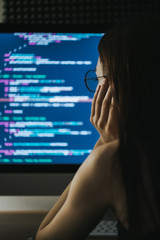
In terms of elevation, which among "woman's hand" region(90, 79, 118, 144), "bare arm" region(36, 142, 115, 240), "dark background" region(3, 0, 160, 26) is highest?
"dark background" region(3, 0, 160, 26)

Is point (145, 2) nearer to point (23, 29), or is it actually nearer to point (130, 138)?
point (23, 29)

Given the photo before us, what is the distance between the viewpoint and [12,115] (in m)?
0.91

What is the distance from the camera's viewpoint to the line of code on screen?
0.91 meters

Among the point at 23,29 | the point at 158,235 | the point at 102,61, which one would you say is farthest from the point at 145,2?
the point at 158,235

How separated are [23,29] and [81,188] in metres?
0.53

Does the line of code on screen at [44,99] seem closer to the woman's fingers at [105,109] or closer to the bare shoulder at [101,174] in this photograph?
the woman's fingers at [105,109]

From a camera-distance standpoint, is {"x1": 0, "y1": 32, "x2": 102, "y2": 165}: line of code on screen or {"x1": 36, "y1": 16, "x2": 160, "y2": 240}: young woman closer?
{"x1": 36, "y1": 16, "x2": 160, "y2": 240}: young woman

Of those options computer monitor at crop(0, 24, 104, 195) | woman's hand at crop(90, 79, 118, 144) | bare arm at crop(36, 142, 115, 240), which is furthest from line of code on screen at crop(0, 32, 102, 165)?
bare arm at crop(36, 142, 115, 240)

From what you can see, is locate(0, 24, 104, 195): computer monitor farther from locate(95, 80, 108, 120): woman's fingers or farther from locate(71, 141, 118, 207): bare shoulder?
locate(71, 141, 118, 207): bare shoulder

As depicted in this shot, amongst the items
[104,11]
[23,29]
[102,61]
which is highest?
[104,11]

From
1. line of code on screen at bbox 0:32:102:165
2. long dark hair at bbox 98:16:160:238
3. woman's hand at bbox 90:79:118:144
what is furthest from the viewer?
line of code on screen at bbox 0:32:102:165

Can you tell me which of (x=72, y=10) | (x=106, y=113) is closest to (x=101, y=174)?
(x=106, y=113)

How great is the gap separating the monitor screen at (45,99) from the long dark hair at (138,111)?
0.34 metres

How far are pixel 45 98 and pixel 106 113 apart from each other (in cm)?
24
